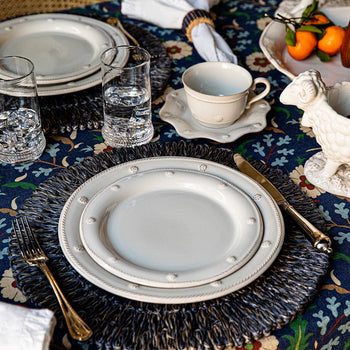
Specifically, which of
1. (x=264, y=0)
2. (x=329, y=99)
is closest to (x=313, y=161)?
(x=329, y=99)

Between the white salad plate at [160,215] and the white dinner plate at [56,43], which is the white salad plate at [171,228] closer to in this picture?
the white salad plate at [160,215]

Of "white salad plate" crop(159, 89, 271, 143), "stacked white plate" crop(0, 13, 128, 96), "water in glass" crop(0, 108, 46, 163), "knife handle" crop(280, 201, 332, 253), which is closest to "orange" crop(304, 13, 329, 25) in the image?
"white salad plate" crop(159, 89, 271, 143)

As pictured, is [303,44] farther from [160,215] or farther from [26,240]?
[26,240]

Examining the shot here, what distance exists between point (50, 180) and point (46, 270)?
19 cm

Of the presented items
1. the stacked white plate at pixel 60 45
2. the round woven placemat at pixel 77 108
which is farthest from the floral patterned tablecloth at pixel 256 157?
the stacked white plate at pixel 60 45

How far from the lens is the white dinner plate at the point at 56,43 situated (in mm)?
970

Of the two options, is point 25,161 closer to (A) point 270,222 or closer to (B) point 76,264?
(B) point 76,264

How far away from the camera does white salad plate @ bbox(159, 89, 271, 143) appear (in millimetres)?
866

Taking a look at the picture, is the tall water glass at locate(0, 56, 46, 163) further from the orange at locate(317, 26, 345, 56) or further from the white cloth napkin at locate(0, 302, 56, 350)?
the orange at locate(317, 26, 345, 56)

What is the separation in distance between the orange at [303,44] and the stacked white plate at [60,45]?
1.20 feet

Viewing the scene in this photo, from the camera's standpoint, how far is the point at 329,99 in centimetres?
75

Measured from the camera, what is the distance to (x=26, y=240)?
2.13 ft

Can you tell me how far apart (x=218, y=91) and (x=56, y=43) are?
1.29 feet

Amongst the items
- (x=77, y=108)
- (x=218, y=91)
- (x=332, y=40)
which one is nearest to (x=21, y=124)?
(x=77, y=108)
